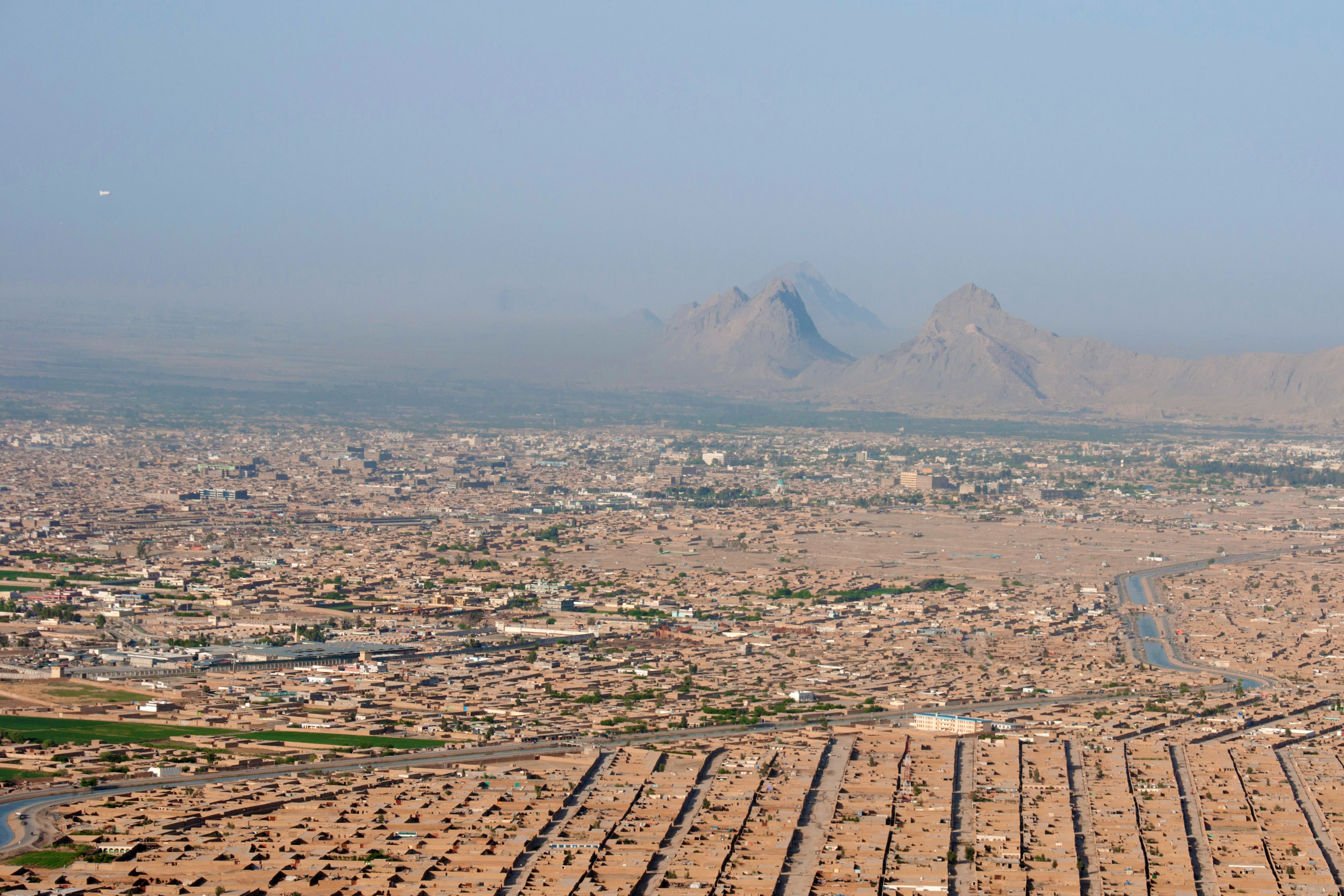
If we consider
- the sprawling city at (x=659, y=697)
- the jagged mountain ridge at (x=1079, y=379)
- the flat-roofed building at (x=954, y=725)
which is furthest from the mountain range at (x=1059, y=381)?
the flat-roofed building at (x=954, y=725)

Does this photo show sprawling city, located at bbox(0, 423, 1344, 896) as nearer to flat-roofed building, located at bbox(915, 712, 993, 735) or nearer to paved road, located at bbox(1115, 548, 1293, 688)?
flat-roofed building, located at bbox(915, 712, 993, 735)

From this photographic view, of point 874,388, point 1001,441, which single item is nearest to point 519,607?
point 1001,441

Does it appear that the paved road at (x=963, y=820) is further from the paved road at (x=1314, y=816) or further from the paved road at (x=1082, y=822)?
the paved road at (x=1314, y=816)

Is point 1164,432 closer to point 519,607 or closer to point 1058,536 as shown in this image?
point 1058,536

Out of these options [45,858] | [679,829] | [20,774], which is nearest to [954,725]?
[679,829]

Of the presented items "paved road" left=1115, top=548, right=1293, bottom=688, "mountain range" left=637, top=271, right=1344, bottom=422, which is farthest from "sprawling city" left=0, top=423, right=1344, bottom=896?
"mountain range" left=637, top=271, right=1344, bottom=422

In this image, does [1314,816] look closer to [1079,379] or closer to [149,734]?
[149,734]
